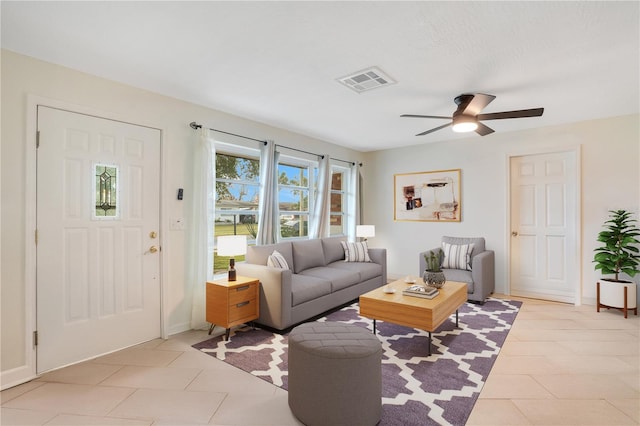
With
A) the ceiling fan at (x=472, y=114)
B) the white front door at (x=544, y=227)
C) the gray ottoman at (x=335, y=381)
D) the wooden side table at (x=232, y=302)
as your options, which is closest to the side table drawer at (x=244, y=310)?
the wooden side table at (x=232, y=302)

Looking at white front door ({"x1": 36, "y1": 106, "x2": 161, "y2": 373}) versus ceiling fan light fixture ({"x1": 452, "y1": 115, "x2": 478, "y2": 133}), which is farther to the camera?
ceiling fan light fixture ({"x1": 452, "y1": 115, "x2": 478, "y2": 133})

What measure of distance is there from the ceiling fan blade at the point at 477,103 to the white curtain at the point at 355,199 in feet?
9.94

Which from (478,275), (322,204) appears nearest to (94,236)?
(322,204)

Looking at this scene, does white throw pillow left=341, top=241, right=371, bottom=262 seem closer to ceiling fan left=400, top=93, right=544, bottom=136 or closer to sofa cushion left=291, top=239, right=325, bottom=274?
sofa cushion left=291, top=239, right=325, bottom=274

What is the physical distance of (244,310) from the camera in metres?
3.33

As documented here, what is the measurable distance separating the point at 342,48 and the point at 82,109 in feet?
7.58

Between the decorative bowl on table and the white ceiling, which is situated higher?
the white ceiling

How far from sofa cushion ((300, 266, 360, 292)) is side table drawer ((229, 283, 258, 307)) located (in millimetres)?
932

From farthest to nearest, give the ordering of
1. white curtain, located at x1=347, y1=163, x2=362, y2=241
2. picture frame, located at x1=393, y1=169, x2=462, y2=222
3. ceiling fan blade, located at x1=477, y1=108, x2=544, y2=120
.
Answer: white curtain, located at x1=347, y1=163, x2=362, y2=241 < picture frame, located at x1=393, y1=169, x2=462, y2=222 < ceiling fan blade, located at x1=477, y1=108, x2=544, y2=120

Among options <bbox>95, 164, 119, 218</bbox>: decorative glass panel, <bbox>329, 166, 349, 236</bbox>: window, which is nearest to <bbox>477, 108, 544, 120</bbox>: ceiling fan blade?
<bbox>329, 166, 349, 236</bbox>: window

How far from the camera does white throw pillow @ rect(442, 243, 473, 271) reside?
4.76 meters

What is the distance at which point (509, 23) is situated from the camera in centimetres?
209

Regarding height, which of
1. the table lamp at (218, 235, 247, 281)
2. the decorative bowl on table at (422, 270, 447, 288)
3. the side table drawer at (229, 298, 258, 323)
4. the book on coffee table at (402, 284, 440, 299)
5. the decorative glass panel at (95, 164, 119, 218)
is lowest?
the side table drawer at (229, 298, 258, 323)

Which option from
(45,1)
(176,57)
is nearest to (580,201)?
(176,57)
